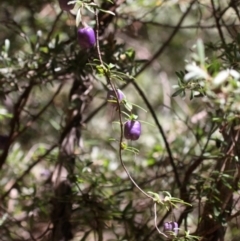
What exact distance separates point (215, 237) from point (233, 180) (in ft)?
0.33

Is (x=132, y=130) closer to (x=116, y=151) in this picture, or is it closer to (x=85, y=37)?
(x=85, y=37)

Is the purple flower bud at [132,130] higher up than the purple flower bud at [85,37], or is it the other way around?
the purple flower bud at [85,37]

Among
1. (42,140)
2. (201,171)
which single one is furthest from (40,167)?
(201,171)

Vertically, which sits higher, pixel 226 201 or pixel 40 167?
pixel 40 167

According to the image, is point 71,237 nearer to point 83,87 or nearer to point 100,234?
point 100,234

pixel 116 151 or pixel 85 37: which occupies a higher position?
pixel 116 151

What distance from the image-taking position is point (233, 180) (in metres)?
0.91

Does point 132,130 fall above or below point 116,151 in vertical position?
below

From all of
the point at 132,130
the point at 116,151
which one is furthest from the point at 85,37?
the point at 116,151

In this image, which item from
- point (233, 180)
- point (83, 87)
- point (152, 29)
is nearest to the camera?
point (233, 180)

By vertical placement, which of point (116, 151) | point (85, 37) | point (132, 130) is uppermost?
point (116, 151)

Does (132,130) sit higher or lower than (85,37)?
lower

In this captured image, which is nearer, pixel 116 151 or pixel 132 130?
pixel 132 130

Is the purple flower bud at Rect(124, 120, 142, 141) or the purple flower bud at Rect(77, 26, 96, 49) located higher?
the purple flower bud at Rect(77, 26, 96, 49)
